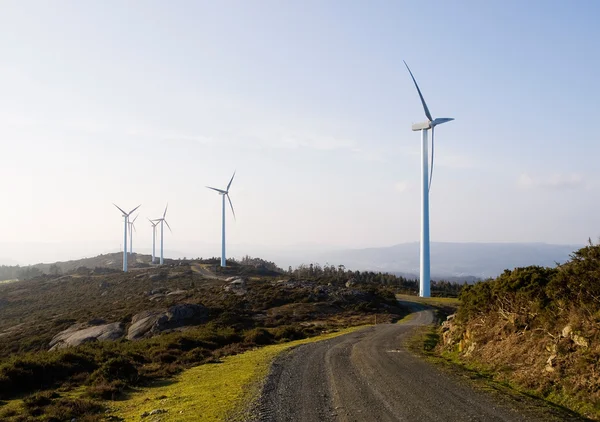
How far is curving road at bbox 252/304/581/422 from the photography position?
→ 12922 millimetres

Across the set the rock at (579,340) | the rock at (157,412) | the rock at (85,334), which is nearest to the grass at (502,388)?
the rock at (579,340)

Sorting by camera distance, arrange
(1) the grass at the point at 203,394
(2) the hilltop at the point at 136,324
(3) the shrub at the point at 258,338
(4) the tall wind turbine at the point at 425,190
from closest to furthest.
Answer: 1. (1) the grass at the point at 203,394
2. (2) the hilltop at the point at 136,324
3. (3) the shrub at the point at 258,338
4. (4) the tall wind turbine at the point at 425,190

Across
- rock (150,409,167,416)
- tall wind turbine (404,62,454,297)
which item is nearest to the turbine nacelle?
tall wind turbine (404,62,454,297)

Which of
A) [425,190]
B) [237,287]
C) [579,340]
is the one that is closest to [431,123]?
[425,190]

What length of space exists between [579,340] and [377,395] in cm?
672

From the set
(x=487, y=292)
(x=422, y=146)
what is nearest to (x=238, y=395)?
(x=487, y=292)

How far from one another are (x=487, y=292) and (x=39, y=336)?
47154mm

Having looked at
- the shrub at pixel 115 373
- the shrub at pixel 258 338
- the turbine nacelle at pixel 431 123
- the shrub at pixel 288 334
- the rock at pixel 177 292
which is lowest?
the rock at pixel 177 292

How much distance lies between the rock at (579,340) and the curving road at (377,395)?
265 centimetres

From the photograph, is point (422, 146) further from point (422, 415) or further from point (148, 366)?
point (422, 415)

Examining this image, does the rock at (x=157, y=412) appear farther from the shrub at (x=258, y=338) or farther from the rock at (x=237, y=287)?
the rock at (x=237, y=287)

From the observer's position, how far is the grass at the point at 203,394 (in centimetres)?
1465

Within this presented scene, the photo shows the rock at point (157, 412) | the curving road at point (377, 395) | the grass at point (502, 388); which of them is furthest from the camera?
the rock at point (157, 412)

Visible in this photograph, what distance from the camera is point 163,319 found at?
49.1m
